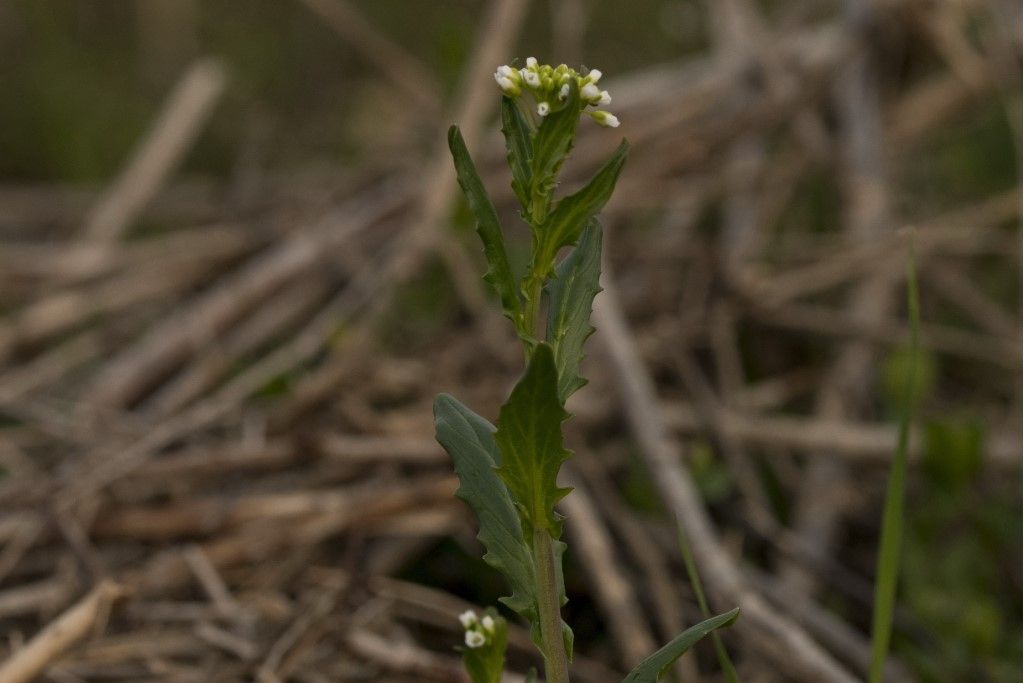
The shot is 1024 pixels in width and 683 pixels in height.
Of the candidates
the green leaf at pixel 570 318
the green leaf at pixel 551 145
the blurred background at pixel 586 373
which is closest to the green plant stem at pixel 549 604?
the green leaf at pixel 570 318

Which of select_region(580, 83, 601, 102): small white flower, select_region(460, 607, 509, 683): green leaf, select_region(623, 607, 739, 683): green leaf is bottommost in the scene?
select_region(623, 607, 739, 683): green leaf

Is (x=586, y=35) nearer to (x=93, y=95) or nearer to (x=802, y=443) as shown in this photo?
(x=93, y=95)

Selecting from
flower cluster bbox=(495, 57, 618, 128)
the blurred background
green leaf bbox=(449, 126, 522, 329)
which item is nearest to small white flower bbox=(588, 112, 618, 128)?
flower cluster bbox=(495, 57, 618, 128)

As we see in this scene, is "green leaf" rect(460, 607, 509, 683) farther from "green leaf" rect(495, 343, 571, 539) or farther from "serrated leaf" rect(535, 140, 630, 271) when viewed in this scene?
"serrated leaf" rect(535, 140, 630, 271)

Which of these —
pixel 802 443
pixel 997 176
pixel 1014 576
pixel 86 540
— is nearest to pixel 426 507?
pixel 86 540

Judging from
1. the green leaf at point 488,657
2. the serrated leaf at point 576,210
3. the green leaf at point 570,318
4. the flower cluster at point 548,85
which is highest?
the flower cluster at point 548,85

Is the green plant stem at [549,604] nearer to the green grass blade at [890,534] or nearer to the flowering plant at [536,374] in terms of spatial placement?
the flowering plant at [536,374]
